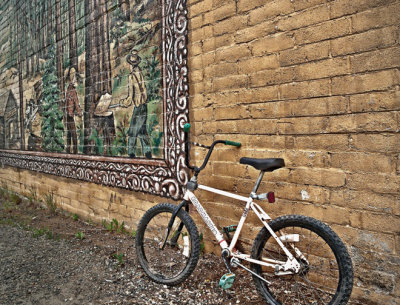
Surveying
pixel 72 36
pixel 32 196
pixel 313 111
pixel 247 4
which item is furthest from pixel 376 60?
pixel 32 196

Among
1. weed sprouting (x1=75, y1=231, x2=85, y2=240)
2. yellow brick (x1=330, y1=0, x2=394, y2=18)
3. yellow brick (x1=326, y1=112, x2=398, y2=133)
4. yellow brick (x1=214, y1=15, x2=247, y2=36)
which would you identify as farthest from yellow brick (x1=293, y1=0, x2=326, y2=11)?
weed sprouting (x1=75, y1=231, x2=85, y2=240)

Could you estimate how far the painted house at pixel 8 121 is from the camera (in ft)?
25.0

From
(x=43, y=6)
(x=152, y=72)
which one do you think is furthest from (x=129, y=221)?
(x=43, y=6)

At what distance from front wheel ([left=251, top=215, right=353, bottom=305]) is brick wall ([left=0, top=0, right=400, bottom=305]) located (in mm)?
175

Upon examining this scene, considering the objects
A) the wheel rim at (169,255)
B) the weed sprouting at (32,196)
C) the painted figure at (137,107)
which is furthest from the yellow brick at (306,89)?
the weed sprouting at (32,196)

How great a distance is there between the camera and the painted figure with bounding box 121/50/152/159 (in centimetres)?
399

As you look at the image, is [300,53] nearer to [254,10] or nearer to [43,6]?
[254,10]

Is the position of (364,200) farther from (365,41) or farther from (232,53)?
(232,53)

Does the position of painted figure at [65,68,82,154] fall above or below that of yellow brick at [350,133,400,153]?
above

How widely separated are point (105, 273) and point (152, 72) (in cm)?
231

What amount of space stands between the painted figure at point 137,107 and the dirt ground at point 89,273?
1160 millimetres

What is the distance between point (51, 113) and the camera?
6.09 meters

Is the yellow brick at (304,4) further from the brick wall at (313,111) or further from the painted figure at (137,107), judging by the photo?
the painted figure at (137,107)

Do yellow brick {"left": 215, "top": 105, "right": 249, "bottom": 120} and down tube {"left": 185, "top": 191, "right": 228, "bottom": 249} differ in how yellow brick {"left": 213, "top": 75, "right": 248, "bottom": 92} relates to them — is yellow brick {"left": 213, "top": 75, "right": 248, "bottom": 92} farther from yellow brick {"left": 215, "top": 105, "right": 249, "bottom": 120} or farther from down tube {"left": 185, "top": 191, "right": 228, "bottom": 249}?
down tube {"left": 185, "top": 191, "right": 228, "bottom": 249}
